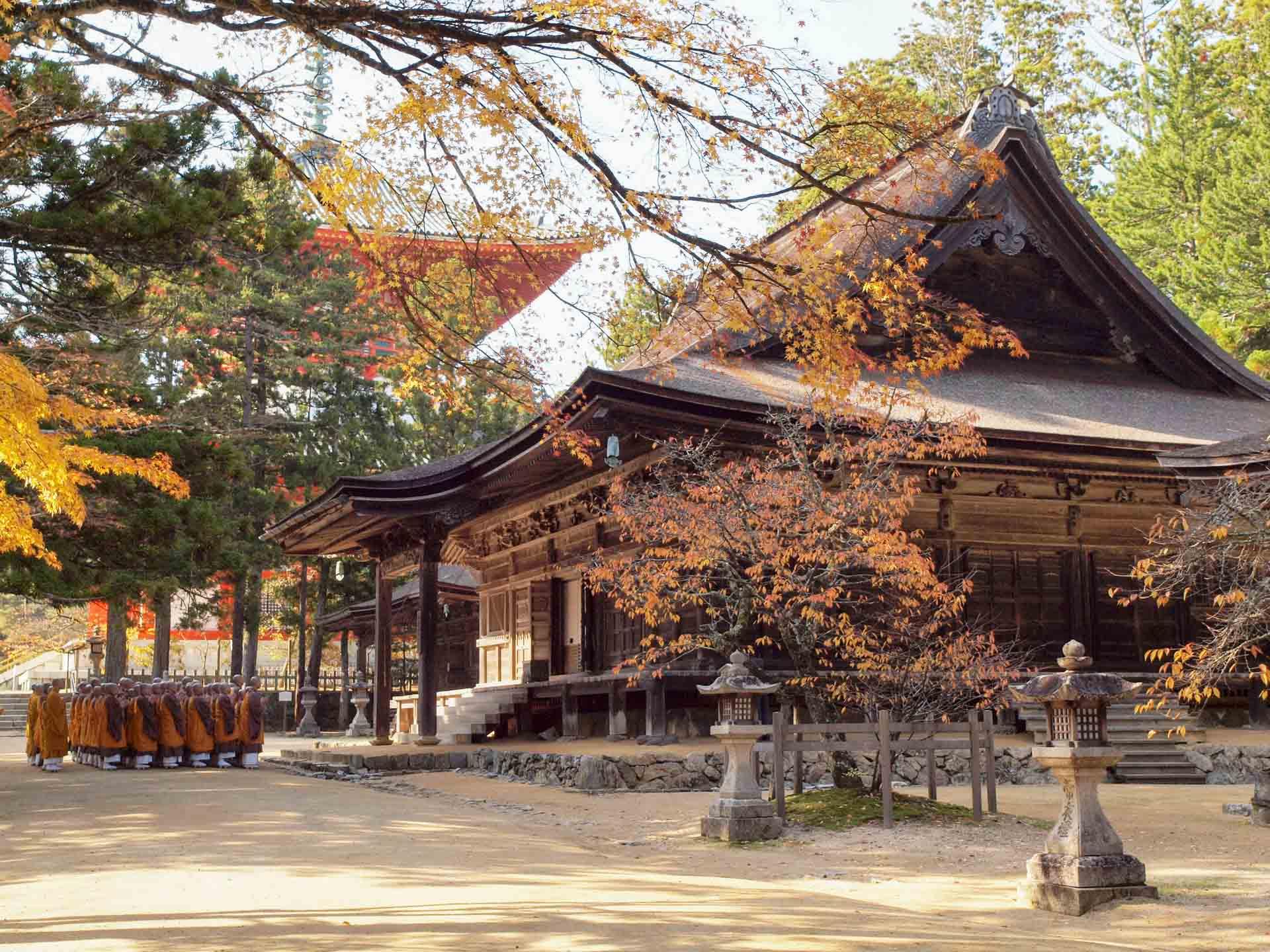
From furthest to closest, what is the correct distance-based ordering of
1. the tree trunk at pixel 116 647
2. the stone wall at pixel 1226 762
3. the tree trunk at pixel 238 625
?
the tree trunk at pixel 238 625 < the tree trunk at pixel 116 647 < the stone wall at pixel 1226 762

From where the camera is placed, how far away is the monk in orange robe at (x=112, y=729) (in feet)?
68.6

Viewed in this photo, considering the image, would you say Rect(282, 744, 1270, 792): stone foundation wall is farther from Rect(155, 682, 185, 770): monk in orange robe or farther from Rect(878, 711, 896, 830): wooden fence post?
Rect(155, 682, 185, 770): monk in orange robe

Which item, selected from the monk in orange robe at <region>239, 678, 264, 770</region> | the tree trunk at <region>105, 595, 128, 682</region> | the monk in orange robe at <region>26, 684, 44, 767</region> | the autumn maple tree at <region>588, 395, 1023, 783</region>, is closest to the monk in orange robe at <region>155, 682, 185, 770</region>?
the monk in orange robe at <region>239, 678, 264, 770</region>

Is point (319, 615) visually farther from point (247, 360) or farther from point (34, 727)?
point (34, 727)

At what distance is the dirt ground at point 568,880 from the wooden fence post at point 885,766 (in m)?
0.22

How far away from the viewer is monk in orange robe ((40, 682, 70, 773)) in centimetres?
2092

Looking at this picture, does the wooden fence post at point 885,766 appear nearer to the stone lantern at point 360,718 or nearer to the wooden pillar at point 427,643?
the wooden pillar at point 427,643

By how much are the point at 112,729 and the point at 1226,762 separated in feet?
53.9

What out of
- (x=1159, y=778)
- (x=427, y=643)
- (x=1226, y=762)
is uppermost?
(x=427, y=643)

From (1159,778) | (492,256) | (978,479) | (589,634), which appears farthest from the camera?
(589,634)

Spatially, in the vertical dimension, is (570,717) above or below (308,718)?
above

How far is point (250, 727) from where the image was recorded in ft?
71.2

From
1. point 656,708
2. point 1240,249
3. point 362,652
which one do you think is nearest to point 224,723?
point 656,708

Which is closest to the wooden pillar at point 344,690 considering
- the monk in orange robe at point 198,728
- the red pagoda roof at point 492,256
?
the monk in orange robe at point 198,728
